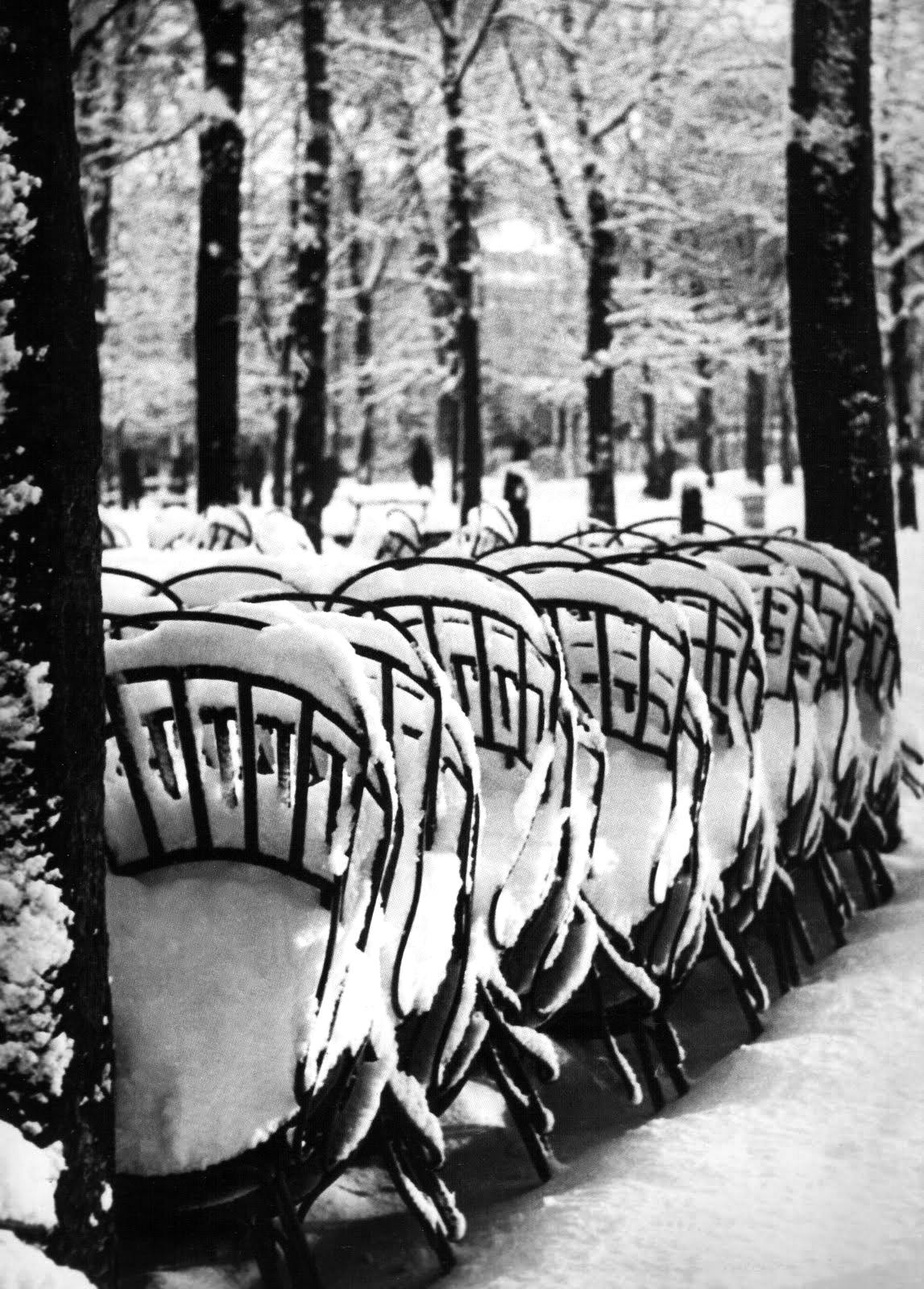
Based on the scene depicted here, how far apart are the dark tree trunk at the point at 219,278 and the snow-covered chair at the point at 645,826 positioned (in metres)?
7.02

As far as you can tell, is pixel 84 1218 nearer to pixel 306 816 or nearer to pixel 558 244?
pixel 306 816

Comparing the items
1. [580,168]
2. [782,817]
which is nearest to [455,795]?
[782,817]

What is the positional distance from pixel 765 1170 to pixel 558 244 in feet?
56.6

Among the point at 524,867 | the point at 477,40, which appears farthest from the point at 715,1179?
the point at 477,40

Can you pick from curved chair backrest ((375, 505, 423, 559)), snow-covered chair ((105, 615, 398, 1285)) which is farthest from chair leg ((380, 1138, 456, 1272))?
curved chair backrest ((375, 505, 423, 559))

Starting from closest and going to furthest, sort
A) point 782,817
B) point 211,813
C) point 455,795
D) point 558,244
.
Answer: point 211,813
point 455,795
point 782,817
point 558,244

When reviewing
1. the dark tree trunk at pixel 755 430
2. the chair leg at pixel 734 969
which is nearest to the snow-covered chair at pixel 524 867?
the chair leg at pixel 734 969

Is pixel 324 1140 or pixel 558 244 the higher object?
pixel 558 244

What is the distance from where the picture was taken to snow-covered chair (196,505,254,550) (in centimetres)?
813

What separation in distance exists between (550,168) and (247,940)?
16169mm

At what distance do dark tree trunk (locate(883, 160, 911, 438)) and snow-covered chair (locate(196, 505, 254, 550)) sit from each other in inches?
517

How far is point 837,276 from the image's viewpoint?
Answer: 541 centimetres

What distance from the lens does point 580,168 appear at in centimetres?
1625

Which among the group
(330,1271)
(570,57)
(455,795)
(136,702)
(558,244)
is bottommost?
(330,1271)
